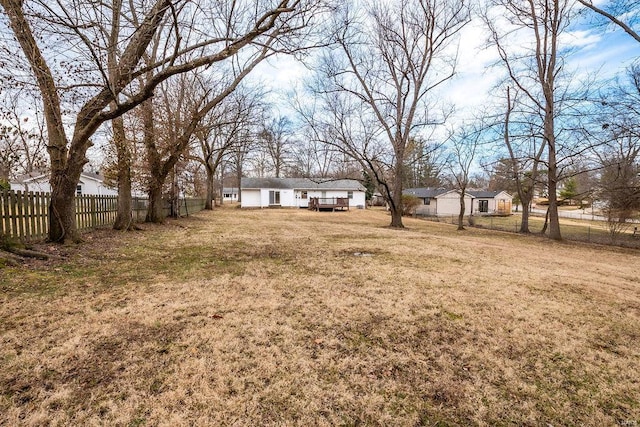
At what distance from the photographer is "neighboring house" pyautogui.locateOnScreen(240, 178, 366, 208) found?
33.9 m

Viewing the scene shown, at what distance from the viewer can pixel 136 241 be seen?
8.25 meters

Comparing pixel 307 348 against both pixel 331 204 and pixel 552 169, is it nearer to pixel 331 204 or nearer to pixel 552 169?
pixel 552 169

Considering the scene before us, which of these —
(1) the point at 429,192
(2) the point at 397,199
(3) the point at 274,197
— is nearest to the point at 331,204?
(3) the point at 274,197

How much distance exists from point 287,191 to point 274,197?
1647mm

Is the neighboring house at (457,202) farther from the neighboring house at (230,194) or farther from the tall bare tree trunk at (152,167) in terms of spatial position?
the neighboring house at (230,194)

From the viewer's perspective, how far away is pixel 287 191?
114 feet

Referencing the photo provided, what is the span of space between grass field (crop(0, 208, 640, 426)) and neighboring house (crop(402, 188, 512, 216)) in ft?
95.7

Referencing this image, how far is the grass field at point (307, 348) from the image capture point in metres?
2.05

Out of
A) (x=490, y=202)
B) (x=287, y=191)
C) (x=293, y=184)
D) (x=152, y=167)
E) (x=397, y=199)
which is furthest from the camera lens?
(x=490, y=202)

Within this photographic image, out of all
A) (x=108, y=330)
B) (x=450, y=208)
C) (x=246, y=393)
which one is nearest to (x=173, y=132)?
(x=108, y=330)

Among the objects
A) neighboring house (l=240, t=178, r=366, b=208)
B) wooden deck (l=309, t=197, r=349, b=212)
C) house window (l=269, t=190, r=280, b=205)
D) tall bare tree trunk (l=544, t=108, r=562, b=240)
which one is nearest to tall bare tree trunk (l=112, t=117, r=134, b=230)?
tall bare tree trunk (l=544, t=108, r=562, b=240)

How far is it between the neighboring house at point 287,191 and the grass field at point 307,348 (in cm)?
2851

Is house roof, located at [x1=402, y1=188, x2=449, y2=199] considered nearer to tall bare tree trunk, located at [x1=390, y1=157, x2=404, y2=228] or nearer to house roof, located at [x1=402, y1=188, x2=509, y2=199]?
house roof, located at [x1=402, y1=188, x2=509, y2=199]

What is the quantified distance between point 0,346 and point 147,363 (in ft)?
4.44
